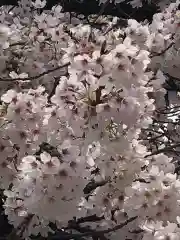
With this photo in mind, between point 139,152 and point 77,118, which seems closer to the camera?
point 77,118

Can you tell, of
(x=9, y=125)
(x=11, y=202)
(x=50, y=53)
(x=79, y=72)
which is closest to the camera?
(x=79, y=72)

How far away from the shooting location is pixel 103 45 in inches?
82.2

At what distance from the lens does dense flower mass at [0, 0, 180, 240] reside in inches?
82.2

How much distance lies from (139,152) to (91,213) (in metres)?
0.62

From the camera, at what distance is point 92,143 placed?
225 cm

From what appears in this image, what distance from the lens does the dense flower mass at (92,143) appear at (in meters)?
2.09

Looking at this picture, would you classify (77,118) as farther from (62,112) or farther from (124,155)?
(124,155)

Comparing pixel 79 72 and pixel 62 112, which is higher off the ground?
pixel 79 72

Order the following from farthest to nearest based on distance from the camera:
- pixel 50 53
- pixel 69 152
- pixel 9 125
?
pixel 50 53 → pixel 9 125 → pixel 69 152

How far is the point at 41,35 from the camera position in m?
3.33

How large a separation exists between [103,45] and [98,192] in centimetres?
75

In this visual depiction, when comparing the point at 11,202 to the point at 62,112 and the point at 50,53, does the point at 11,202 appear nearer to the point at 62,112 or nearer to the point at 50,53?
the point at 62,112

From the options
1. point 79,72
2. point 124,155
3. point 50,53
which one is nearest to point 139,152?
point 124,155

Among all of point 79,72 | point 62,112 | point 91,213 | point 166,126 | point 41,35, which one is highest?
point 79,72
